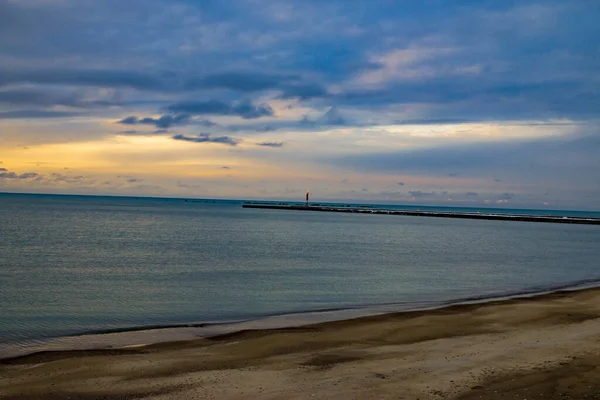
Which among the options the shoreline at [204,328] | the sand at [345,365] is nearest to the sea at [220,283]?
the shoreline at [204,328]

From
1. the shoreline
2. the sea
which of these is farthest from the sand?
the sea

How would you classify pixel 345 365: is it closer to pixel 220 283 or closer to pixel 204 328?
pixel 204 328

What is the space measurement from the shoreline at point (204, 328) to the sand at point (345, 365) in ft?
2.53

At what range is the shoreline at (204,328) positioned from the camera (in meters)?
14.1

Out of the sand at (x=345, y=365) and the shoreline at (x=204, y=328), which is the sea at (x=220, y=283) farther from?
the sand at (x=345, y=365)

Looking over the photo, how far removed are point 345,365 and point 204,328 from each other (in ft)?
21.5

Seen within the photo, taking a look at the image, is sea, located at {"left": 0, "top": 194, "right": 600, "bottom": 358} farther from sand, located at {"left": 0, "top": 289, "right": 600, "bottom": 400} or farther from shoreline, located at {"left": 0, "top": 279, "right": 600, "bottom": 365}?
sand, located at {"left": 0, "top": 289, "right": 600, "bottom": 400}

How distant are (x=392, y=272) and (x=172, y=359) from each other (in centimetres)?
2148

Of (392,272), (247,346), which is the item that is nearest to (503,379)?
(247,346)

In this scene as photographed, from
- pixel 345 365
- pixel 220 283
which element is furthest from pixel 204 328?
pixel 220 283

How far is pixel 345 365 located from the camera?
1162 cm

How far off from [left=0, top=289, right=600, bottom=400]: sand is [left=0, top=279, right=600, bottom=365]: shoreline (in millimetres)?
770

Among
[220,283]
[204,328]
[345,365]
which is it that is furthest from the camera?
[220,283]

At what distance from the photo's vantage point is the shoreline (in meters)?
14.1
